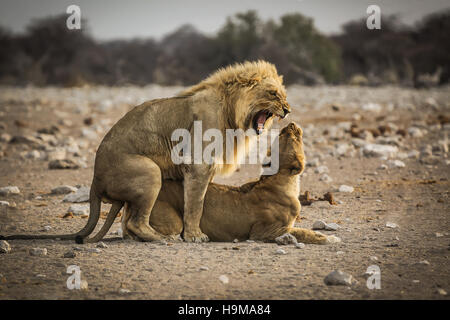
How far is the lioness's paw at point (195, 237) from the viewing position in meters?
6.36

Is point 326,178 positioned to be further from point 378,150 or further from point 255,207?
point 255,207

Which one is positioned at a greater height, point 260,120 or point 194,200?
point 260,120

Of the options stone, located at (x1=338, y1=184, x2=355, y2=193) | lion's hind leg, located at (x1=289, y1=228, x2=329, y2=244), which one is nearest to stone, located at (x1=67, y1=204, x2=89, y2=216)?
lion's hind leg, located at (x1=289, y1=228, x2=329, y2=244)

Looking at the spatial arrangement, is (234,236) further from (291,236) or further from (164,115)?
(164,115)

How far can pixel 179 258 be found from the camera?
565 centimetres

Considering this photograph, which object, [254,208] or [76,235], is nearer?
[76,235]

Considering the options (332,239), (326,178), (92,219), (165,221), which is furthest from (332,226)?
(326,178)

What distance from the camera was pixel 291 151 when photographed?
250 inches

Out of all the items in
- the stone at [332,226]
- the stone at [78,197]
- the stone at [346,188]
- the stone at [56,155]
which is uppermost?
the stone at [56,155]

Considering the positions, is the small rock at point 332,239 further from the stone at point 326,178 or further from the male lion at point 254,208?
the stone at point 326,178

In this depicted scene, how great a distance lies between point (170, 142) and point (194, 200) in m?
0.74

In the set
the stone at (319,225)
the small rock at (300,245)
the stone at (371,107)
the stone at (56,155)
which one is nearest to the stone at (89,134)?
the stone at (56,155)
